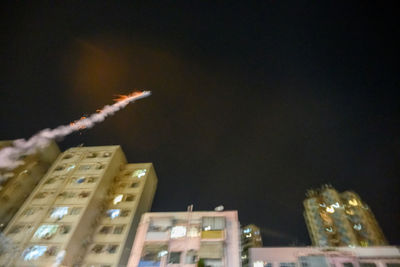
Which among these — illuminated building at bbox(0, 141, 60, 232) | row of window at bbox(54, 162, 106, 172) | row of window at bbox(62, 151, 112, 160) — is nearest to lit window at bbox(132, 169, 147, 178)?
row of window at bbox(54, 162, 106, 172)

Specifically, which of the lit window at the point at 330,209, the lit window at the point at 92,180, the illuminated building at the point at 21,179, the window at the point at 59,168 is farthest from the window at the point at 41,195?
the lit window at the point at 330,209

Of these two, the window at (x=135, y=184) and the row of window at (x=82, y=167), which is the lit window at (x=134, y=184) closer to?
the window at (x=135, y=184)

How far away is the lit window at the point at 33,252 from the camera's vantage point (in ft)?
93.2

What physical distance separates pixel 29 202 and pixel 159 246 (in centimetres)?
2209

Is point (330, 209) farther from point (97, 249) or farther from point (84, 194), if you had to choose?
point (84, 194)

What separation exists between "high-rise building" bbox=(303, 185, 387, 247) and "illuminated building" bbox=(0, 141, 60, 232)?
6081 cm

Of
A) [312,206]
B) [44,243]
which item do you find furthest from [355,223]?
[44,243]

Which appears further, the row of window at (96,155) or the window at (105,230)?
the row of window at (96,155)

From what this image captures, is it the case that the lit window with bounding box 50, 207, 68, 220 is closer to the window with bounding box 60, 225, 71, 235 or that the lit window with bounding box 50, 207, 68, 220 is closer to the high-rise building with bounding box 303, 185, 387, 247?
the window with bounding box 60, 225, 71, 235

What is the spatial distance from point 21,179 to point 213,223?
31.2 m

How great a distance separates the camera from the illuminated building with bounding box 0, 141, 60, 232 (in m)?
34.8

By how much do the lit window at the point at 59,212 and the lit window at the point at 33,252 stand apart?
163 inches

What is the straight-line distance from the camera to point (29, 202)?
35250 millimetres

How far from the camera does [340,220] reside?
187 ft
